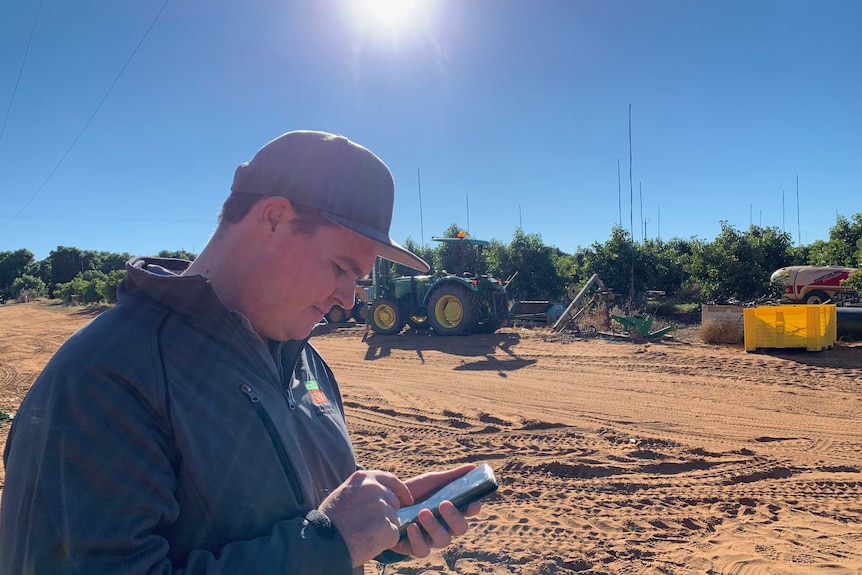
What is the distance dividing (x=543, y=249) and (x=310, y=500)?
2052cm

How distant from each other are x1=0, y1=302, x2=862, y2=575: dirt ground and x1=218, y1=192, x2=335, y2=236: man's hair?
2627mm

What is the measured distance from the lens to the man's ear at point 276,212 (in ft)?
3.91

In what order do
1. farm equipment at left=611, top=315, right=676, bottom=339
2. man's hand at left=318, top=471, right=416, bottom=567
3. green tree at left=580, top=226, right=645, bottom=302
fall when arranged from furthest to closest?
green tree at left=580, top=226, right=645, bottom=302, farm equipment at left=611, top=315, right=676, bottom=339, man's hand at left=318, top=471, right=416, bottom=567

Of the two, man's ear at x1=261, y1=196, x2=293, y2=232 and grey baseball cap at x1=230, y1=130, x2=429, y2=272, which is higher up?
grey baseball cap at x1=230, y1=130, x2=429, y2=272

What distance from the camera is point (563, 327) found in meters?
12.5

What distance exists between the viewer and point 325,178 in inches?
47.8

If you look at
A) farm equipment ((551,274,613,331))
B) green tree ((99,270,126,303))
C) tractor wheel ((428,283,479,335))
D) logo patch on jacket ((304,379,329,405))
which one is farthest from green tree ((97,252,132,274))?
logo patch on jacket ((304,379,329,405))

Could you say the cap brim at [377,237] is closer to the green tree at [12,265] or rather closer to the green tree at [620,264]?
the green tree at [620,264]

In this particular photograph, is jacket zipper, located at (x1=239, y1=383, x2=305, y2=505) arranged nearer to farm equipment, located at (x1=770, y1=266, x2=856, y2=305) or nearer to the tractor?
the tractor

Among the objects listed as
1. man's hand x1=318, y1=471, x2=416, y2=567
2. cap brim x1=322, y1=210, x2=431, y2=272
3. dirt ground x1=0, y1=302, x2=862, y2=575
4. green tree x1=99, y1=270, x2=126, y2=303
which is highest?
green tree x1=99, y1=270, x2=126, y2=303

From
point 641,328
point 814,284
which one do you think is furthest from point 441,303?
point 814,284

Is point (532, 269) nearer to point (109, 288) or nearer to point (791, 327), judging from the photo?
point (791, 327)

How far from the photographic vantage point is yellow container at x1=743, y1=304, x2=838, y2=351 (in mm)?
8703

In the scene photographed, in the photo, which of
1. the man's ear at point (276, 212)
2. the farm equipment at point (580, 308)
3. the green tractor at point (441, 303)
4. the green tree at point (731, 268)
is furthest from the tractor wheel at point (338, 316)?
the man's ear at point (276, 212)
